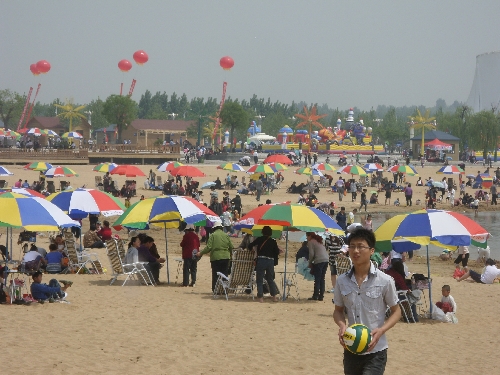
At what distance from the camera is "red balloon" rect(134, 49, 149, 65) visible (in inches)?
2862

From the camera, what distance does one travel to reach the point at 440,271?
18.2 meters

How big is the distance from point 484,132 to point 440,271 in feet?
185

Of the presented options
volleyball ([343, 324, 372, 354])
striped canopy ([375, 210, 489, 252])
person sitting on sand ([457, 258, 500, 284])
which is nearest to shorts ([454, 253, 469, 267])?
person sitting on sand ([457, 258, 500, 284])

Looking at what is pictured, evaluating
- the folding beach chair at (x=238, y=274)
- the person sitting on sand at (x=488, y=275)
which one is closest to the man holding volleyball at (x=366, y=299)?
the folding beach chair at (x=238, y=274)

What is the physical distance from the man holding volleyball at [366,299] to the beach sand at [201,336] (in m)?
3.00

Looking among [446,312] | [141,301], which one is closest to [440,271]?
[446,312]

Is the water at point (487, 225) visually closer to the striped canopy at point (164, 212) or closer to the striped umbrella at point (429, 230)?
the striped canopy at point (164, 212)

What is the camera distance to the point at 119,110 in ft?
273

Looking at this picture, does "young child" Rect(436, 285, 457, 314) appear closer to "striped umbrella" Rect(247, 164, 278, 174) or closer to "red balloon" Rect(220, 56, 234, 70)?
"striped umbrella" Rect(247, 164, 278, 174)

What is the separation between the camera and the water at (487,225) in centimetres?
2328

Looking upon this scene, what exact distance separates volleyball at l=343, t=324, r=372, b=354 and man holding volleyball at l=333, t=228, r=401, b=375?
0.09 metres

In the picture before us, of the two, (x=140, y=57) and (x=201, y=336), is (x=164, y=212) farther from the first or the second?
(x=140, y=57)

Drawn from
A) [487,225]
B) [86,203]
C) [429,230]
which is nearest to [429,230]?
[429,230]

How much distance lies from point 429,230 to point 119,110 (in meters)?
75.2
